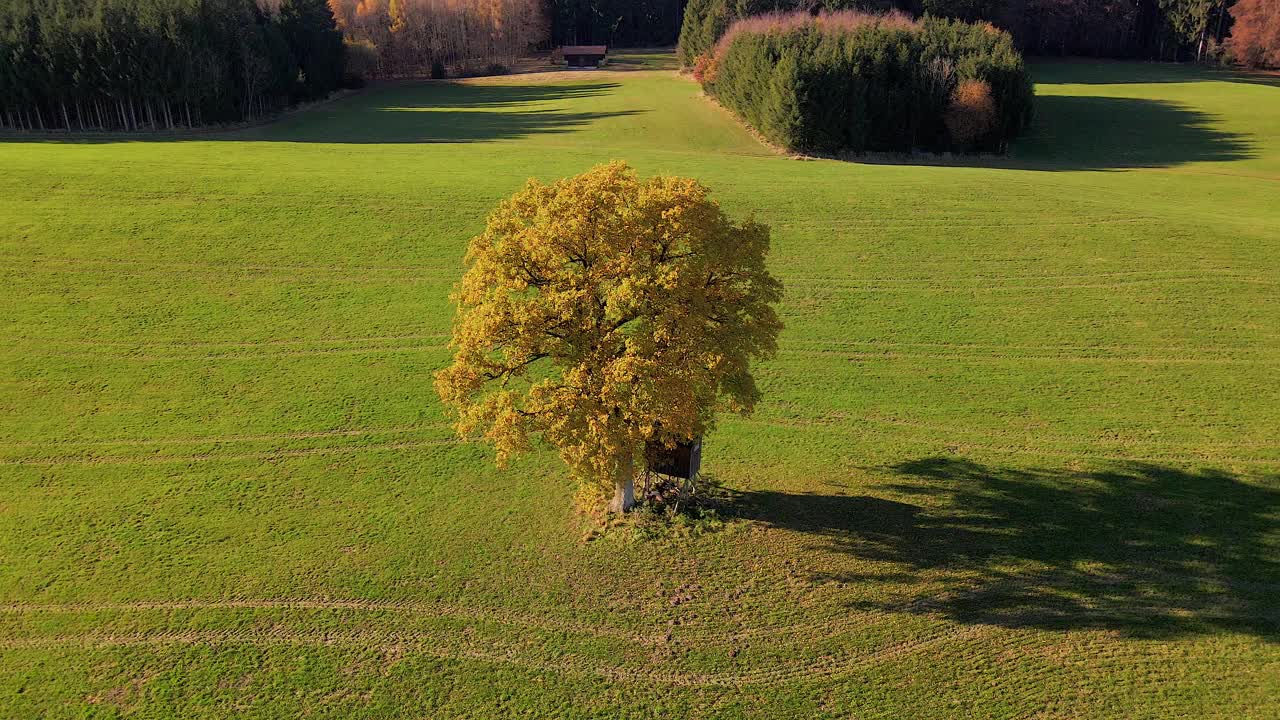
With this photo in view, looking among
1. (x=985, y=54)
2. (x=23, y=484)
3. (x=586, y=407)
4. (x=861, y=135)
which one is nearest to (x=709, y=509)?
(x=586, y=407)

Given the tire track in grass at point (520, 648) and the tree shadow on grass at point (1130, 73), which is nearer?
the tire track in grass at point (520, 648)

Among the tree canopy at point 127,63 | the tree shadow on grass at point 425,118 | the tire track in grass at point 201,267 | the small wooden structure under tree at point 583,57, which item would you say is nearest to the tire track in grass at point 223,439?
the tire track in grass at point 201,267

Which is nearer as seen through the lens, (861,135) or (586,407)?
(586,407)

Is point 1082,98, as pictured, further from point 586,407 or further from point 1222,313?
point 586,407

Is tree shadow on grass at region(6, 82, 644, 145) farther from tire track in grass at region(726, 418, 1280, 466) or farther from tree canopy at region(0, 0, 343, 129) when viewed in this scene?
tire track in grass at region(726, 418, 1280, 466)

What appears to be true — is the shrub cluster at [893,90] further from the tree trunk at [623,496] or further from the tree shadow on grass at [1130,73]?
the tree trunk at [623,496]

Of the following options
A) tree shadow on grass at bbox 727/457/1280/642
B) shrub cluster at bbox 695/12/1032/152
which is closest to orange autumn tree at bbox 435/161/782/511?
tree shadow on grass at bbox 727/457/1280/642
